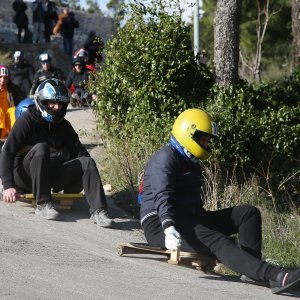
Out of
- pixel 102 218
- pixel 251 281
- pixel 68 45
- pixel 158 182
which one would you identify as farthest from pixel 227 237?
pixel 68 45

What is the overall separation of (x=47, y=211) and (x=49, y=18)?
21.3m

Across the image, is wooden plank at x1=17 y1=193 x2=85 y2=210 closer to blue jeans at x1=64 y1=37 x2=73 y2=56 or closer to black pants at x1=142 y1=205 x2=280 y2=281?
black pants at x1=142 y1=205 x2=280 y2=281

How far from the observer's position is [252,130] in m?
12.8

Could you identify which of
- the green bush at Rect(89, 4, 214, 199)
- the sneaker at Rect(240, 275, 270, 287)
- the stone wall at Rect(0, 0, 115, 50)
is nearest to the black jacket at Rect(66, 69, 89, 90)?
the green bush at Rect(89, 4, 214, 199)

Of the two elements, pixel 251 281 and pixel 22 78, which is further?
pixel 22 78

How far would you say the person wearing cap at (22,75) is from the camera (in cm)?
1869

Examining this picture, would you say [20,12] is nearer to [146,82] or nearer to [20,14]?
[20,14]

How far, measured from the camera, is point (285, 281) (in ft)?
25.8

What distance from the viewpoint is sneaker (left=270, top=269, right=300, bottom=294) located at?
7.78 meters

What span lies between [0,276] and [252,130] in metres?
6.17

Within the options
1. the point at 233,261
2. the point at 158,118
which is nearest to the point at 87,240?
the point at 233,261

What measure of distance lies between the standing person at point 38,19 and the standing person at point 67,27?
0.66m

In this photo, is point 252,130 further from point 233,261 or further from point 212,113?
point 233,261

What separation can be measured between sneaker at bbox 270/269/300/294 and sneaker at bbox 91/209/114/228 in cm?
255
